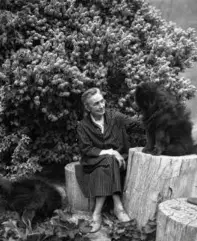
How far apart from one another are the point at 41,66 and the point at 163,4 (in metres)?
6.25

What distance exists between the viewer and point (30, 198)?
424 centimetres

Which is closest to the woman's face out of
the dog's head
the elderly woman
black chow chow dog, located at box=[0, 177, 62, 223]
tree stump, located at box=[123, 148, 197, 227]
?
the elderly woman

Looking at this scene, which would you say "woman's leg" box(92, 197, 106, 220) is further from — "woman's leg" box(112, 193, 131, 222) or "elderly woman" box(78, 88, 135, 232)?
"woman's leg" box(112, 193, 131, 222)

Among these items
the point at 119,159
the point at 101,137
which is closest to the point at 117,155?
the point at 119,159

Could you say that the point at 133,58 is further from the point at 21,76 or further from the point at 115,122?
the point at 21,76

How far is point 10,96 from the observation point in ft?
15.1

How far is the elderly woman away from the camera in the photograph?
411 centimetres

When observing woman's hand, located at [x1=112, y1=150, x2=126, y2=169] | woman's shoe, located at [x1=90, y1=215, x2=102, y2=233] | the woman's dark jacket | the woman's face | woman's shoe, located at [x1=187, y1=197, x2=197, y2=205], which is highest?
the woman's face

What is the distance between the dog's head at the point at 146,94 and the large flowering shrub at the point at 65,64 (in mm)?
904

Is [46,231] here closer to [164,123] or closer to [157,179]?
[157,179]

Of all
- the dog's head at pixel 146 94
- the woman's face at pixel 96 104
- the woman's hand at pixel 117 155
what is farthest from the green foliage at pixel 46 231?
the dog's head at pixel 146 94

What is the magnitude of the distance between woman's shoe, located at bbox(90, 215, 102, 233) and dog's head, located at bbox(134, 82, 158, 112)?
128cm

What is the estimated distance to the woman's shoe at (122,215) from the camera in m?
4.11

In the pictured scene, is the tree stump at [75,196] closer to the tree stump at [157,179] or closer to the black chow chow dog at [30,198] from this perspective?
the black chow chow dog at [30,198]
